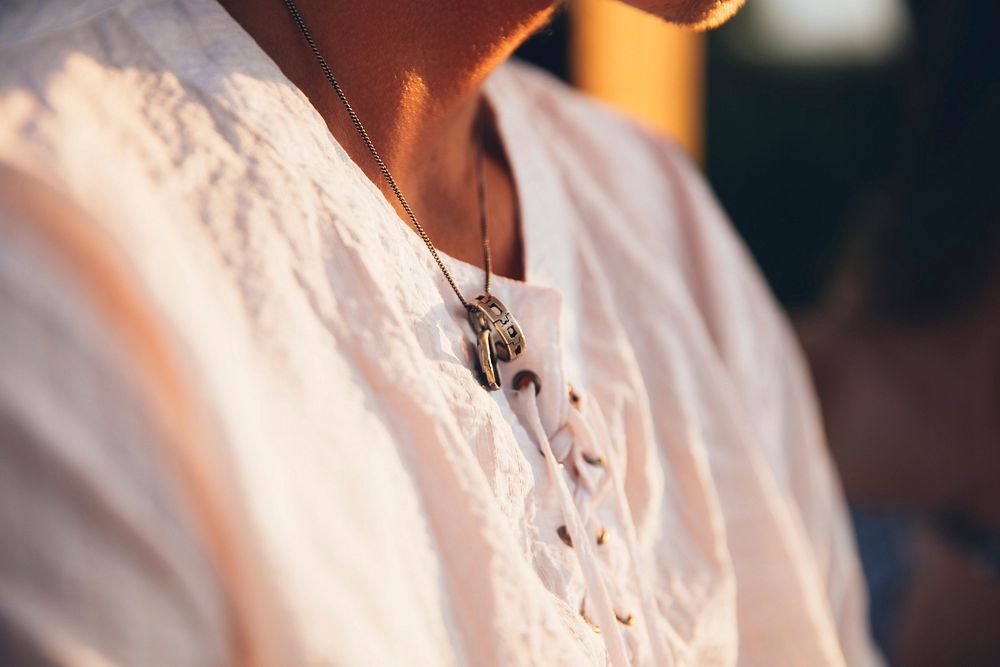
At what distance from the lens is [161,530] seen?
47 cm

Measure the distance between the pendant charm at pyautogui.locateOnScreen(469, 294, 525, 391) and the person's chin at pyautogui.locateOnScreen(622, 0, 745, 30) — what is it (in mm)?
292

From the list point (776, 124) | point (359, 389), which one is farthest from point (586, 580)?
point (776, 124)

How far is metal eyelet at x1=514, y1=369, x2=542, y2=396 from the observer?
0.73 meters

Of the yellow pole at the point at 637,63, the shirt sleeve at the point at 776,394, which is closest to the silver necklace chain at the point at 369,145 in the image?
the shirt sleeve at the point at 776,394

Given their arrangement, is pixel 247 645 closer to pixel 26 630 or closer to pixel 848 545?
pixel 26 630

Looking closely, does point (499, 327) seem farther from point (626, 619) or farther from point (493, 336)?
point (626, 619)

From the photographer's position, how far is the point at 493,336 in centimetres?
70

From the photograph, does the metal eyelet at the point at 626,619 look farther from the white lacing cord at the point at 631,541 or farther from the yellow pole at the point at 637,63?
the yellow pole at the point at 637,63

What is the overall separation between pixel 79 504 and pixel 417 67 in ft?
1.46

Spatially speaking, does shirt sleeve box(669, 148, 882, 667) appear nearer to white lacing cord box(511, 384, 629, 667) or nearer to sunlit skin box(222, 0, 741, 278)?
sunlit skin box(222, 0, 741, 278)

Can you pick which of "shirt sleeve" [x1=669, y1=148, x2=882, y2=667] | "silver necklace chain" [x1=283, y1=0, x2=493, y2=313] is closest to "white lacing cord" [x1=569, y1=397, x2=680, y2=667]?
"silver necklace chain" [x1=283, y1=0, x2=493, y2=313]

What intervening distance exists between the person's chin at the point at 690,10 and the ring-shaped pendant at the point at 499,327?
0.29 m

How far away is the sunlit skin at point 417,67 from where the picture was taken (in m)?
0.72

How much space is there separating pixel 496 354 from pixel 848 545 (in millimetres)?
720
